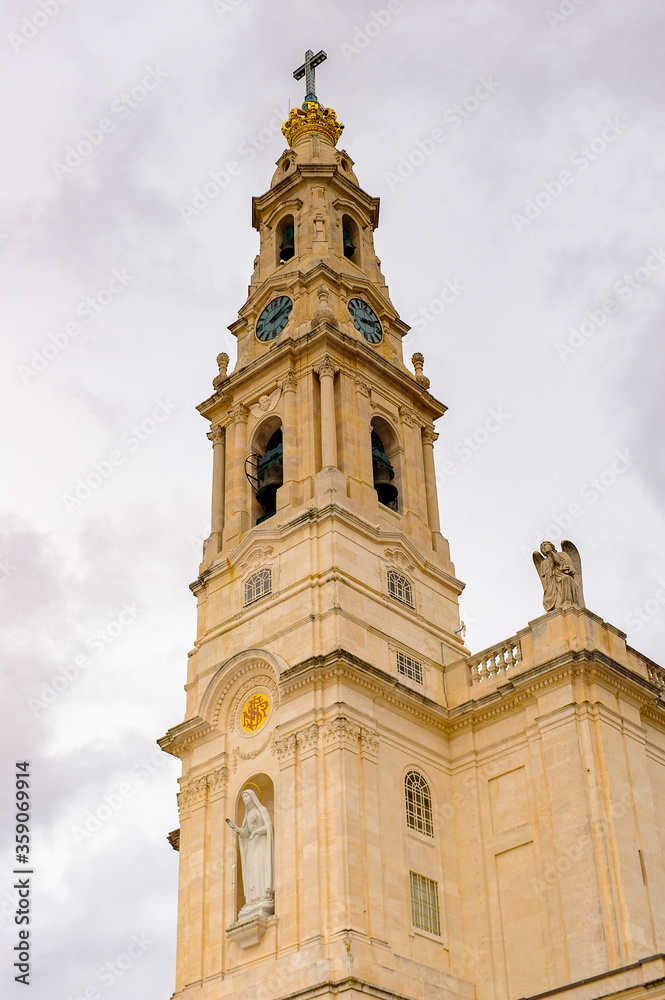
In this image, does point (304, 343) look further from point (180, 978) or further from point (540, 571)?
point (180, 978)

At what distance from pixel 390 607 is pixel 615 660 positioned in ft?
23.8

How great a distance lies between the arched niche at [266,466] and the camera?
43844mm

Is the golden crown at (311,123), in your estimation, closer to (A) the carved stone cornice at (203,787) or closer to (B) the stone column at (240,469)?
(B) the stone column at (240,469)

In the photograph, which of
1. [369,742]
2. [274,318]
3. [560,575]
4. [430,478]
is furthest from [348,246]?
[369,742]

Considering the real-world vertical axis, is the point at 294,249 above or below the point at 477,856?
above

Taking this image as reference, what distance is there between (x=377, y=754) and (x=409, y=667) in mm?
4193

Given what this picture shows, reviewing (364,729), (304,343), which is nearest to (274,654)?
Result: (364,729)

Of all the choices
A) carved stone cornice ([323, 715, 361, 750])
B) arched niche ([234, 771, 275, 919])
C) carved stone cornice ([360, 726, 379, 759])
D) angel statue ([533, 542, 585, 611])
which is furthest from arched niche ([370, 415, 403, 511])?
arched niche ([234, 771, 275, 919])

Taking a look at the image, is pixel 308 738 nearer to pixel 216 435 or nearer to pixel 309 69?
pixel 216 435

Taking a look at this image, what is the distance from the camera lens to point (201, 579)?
1665 inches

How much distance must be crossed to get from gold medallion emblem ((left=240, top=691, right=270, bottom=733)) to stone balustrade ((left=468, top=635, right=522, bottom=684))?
6735 millimetres

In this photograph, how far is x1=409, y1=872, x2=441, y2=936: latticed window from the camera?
110ft

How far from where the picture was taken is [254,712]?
3706 centimetres

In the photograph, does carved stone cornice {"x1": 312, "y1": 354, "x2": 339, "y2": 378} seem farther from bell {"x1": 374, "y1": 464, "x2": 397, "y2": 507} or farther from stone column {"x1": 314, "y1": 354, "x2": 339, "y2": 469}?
bell {"x1": 374, "y1": 464, "x2": 397, "y2": 507}
